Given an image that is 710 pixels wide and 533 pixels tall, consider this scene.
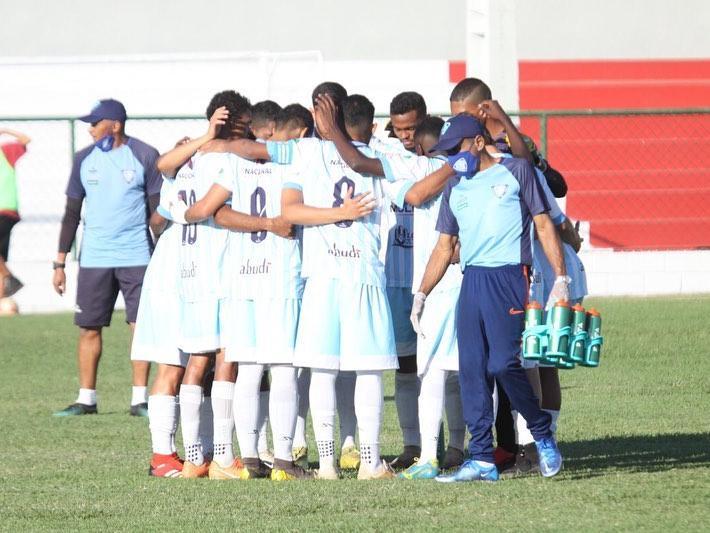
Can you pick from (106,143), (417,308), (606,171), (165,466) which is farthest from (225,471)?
(606,171)

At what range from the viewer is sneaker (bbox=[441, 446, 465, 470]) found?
8688 mm

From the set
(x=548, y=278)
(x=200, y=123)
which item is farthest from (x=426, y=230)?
(x=200, y=123)

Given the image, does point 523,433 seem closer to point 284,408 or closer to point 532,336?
point 532,336

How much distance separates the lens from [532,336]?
7559 millimetres

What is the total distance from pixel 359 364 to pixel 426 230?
91 cm

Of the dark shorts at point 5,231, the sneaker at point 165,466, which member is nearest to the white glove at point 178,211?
the sneaker at point 165,466

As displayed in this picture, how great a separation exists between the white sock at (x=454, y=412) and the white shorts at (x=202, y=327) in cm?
133

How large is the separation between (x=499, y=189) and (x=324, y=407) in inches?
58.1

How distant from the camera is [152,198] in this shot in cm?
1188

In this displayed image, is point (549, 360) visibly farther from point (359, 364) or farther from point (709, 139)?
point (709, 139)

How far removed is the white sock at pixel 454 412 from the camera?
878 cm

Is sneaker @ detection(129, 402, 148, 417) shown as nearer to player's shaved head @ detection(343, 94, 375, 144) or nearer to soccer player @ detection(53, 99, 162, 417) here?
soccer player @ detection(53, 99, 162, 417)

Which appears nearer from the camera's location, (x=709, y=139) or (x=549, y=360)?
(x=549, y=360)

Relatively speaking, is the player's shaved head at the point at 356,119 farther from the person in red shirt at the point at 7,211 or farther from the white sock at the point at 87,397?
the person in red shirt at the point at 7,211
